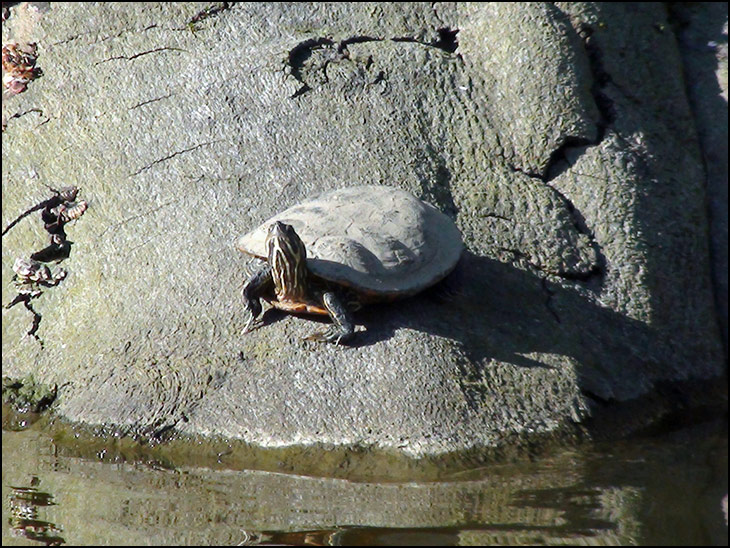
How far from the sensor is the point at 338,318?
396 cm

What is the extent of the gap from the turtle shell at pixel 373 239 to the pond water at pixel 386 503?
0.90 metres

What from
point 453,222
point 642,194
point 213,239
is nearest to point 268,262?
point 213,239

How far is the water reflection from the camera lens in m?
3.17

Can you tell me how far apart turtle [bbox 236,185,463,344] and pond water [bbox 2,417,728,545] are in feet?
2.69

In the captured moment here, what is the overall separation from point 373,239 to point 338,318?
1.31 ft

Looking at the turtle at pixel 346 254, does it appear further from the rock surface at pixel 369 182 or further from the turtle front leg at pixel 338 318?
the rock surface at pixel 369 182

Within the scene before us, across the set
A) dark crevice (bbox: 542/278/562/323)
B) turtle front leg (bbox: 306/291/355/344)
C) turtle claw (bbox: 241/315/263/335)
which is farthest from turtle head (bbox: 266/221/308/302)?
dark crevice (bbox: 542/278/562/323)

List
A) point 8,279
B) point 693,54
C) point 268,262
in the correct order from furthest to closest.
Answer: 1. point 693,54
2. point 8,279
3. point 268,262

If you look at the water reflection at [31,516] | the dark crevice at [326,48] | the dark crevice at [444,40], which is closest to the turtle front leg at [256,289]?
the water reflection at [31,516]

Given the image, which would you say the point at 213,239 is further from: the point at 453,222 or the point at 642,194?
the point at 642,194

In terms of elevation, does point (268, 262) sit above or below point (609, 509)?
above

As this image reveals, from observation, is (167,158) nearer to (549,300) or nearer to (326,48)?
(326,48)

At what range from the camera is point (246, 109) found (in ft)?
16.9

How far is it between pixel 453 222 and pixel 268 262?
1.06 meters
